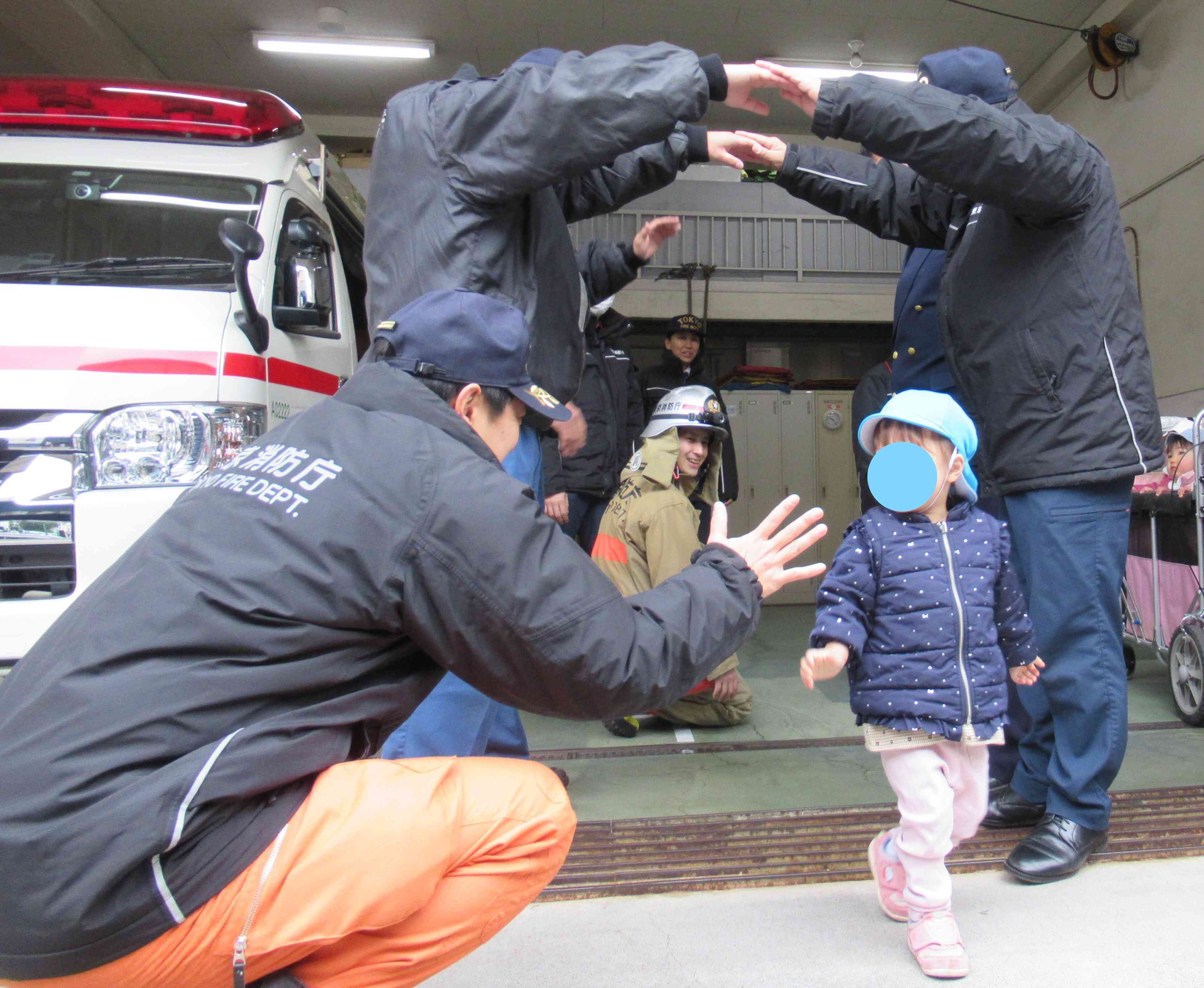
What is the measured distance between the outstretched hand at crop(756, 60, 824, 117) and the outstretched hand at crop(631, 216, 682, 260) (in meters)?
0.40

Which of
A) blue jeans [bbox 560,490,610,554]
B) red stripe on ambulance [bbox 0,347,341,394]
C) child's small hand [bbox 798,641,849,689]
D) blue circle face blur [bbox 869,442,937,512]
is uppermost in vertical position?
red stripe on ambulance [bbox 0,347,341,394]

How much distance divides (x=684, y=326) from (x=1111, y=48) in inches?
189

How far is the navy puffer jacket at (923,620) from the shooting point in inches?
71.1

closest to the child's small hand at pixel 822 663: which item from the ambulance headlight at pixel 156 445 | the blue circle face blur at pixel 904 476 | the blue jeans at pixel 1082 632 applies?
the blue circle face blur at pixel 904 476

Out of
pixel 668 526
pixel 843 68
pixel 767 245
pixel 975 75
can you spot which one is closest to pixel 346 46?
pixel 767 245

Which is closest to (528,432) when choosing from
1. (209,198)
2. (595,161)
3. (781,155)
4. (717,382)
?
(595,161)

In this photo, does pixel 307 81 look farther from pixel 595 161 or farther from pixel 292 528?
pixel 292 528

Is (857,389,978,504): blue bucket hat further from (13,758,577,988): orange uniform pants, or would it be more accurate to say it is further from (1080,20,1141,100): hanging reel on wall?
(1080,20,1141,100): hanging reel on wall

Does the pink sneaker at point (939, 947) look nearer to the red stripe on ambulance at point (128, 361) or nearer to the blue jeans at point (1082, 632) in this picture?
the blue jeans at point (1082, 632)

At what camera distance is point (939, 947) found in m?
1.74

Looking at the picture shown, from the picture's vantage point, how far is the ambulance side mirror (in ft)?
8.83

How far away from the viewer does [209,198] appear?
10.3ft

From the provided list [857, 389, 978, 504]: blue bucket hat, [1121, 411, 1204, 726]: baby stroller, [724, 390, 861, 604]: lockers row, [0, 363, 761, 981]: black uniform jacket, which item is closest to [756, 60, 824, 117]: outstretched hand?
[857, 389, 978, 504]: blue bucket hat

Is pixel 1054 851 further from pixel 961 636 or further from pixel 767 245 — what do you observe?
pixel 767 245
